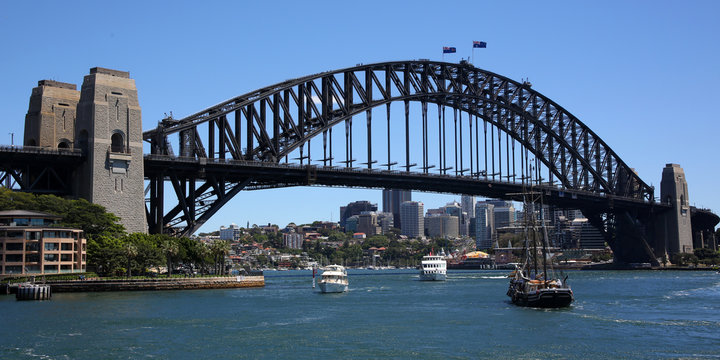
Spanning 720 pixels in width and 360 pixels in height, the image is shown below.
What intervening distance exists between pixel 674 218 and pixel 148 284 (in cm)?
11312

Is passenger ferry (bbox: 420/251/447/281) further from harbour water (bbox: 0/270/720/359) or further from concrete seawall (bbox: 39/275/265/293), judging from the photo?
harbour water (bbox: 0/270/720/359)

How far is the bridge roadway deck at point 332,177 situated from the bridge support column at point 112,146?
10.3ft

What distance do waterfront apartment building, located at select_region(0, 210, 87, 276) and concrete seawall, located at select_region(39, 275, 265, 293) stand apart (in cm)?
363

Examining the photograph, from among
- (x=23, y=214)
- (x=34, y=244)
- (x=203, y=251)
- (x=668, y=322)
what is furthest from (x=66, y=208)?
(x=668, y=322)

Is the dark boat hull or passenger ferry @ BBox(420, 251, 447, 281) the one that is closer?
the dark boat hull

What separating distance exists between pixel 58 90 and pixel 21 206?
15.7 metres

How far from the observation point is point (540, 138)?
155 metres

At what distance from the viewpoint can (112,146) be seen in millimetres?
91688

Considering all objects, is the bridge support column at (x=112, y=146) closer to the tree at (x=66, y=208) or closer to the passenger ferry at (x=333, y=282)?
the tree at (x=66, y=208)

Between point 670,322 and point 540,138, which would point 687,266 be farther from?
point 670,322

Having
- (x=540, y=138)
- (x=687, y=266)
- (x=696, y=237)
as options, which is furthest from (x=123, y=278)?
(x=696, y=237)

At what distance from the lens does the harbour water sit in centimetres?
4353

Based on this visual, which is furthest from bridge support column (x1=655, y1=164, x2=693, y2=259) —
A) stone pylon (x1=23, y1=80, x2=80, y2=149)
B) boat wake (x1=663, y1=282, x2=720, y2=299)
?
stone pylon (x1=23, y1=80, x2=80, y2=149)

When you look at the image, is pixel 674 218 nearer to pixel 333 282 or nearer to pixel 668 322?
pixel 333 282
